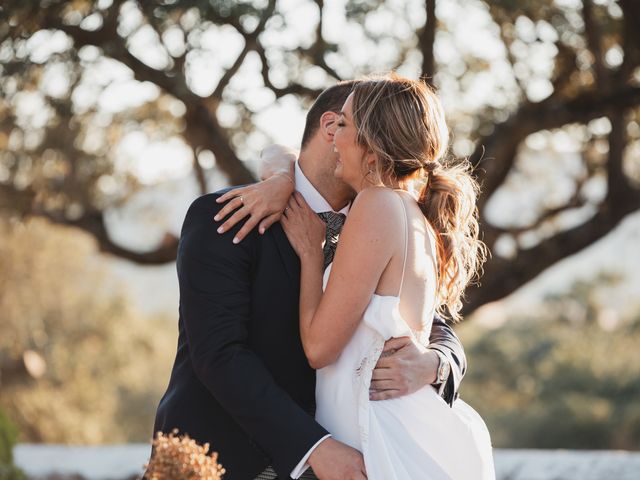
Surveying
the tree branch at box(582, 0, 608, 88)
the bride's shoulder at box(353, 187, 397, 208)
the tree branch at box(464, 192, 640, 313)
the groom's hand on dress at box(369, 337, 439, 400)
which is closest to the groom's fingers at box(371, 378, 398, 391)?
the groom's hand on dress at box(369, 337, 439, 400)

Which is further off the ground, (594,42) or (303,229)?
(303,229)

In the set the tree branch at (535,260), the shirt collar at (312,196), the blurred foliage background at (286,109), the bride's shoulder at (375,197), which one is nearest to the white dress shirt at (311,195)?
the shirt collar at (312,196)

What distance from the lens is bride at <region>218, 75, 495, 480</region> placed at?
100 inches

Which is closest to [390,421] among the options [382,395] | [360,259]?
[382,395]

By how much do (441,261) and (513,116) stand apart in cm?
494

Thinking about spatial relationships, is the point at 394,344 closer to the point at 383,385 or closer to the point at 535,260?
the point at 383,385

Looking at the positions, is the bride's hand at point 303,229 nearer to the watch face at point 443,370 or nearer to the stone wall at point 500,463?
the watch face at point 443,370

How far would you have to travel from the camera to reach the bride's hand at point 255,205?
2.68 m

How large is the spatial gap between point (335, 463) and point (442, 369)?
1.44 ft

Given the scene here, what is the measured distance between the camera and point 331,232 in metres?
2.89

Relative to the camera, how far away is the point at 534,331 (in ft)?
116

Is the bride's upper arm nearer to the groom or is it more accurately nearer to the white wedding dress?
the white wedding dress

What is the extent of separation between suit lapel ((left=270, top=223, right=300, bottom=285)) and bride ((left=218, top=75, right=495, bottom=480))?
3 centimetres

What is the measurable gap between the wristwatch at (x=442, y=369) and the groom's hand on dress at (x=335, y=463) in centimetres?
35
